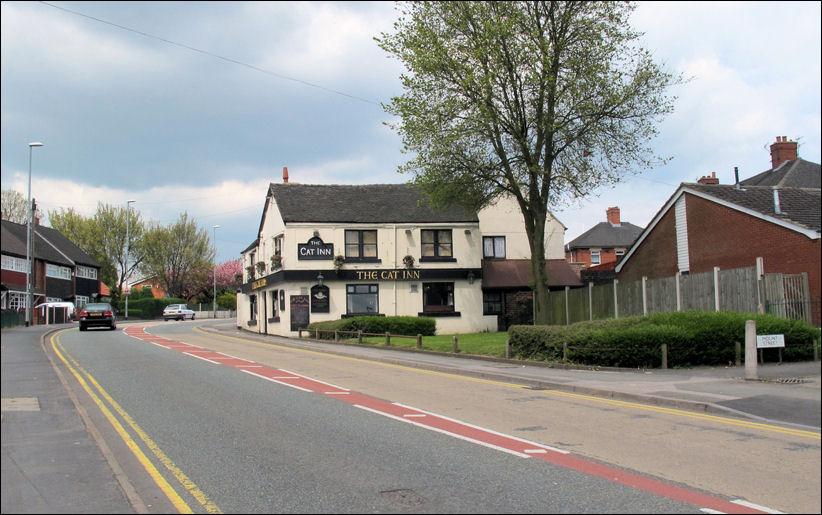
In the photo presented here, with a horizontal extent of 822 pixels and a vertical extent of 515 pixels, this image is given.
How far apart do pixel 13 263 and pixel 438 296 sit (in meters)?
34.6

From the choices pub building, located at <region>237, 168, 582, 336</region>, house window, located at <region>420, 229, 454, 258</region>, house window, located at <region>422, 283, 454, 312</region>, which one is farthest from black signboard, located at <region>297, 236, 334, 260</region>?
house window, located at <region>422, 283, 454, 312</region>

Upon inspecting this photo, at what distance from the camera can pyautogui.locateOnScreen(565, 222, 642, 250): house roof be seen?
63.7 meters

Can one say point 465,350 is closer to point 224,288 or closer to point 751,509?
point 751,509

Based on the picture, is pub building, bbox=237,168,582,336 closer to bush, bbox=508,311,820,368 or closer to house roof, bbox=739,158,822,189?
bush, bbox=508,311,820,368

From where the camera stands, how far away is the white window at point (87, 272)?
59.2 metres

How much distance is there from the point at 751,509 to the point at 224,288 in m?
95.2

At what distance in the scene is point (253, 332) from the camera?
43.7 metres

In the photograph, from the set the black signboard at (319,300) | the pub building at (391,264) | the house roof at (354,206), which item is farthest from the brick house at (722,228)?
the black signboard at (319,300)

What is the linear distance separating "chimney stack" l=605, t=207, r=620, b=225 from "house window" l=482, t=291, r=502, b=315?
96.5ft

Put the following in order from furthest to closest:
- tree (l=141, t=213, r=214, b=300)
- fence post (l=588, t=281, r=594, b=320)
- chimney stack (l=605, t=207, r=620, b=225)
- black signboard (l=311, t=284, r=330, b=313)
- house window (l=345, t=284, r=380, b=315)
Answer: tree (l=141, t=213, r=214, b=300), chimney stack (l=605, t=207, r=620, b=225), house window (l=345, t=284, r=380, b=315), black signboard (l=311, t=284, r=330, b=313), fence post (l=588, t=281, r=594, b=320)

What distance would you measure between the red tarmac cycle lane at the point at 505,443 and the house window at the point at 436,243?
74.7ft

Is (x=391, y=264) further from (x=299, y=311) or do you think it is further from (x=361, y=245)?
(x=299, y=311)

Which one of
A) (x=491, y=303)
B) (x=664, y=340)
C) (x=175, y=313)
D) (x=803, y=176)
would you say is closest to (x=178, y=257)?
(x=175, y=313)

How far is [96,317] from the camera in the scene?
37719 millimetres
